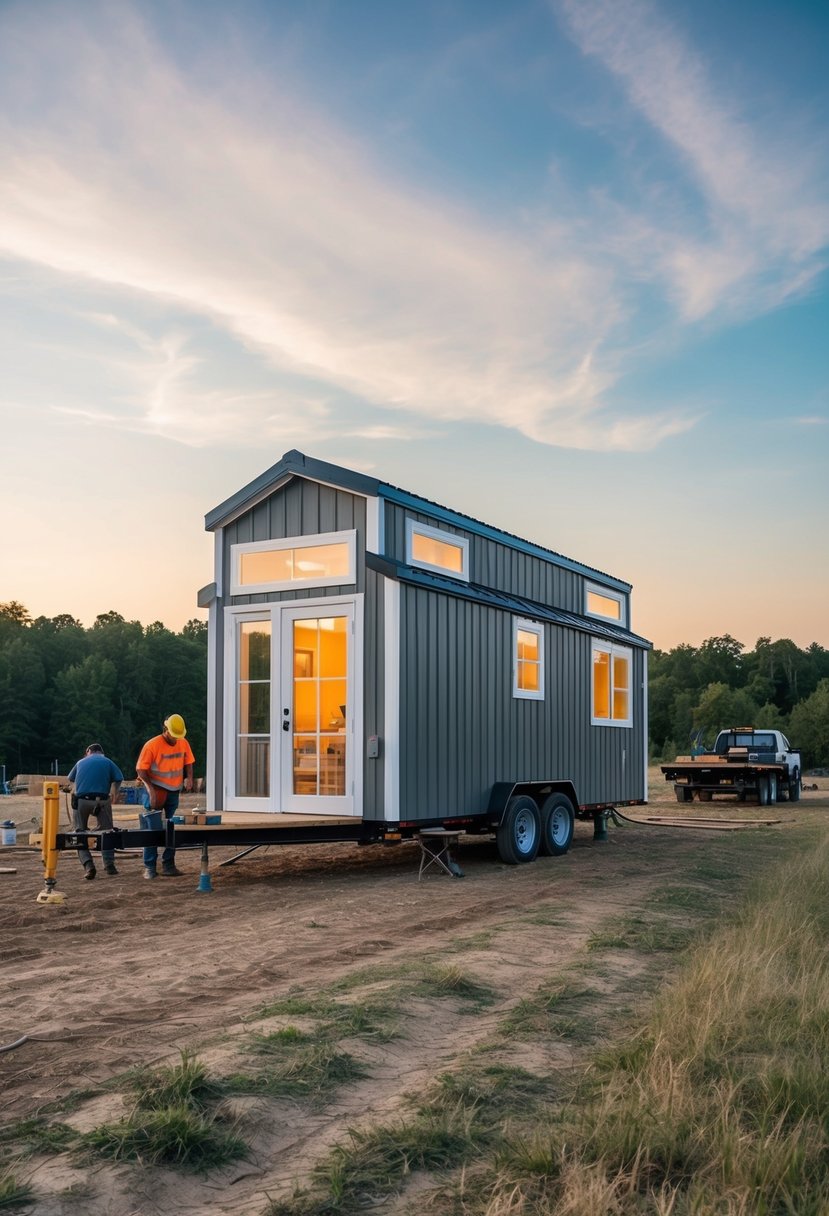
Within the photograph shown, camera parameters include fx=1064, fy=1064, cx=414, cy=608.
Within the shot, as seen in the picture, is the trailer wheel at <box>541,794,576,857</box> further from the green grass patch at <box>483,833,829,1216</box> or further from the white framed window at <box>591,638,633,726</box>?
the green grass patch at <box>483,833,829,1216</box>

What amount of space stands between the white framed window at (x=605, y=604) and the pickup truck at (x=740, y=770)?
8880 mm

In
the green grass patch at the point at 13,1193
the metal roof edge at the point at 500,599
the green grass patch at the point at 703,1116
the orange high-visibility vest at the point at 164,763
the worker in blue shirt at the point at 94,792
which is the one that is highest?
the metal roof edge at the point at 500,599

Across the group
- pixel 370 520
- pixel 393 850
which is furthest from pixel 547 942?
pixel 393 850

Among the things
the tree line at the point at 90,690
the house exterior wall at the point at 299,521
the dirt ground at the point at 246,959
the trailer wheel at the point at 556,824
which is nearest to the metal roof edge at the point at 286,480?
the house exterior wall at the point at 299,521

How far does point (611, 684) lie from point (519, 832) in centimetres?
464

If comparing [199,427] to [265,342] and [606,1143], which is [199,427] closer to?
[265,342]

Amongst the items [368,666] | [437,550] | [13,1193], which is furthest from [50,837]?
[13,1193]

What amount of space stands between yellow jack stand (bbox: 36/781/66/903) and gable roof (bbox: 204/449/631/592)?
15.1 ft

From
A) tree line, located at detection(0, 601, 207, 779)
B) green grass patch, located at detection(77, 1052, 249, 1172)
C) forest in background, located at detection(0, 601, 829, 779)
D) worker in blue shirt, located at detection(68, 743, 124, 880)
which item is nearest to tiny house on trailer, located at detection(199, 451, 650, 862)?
worker in blue shirt, located at detection(68, 743, 124, 880)

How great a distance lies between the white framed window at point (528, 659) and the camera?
14.4 m

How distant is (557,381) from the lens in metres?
→ 18.1

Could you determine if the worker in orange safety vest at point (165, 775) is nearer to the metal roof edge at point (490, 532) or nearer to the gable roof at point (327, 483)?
the gable roof at point (327, 483)

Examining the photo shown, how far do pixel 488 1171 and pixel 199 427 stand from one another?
51.9ft

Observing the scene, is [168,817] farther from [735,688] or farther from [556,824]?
[735,688]
